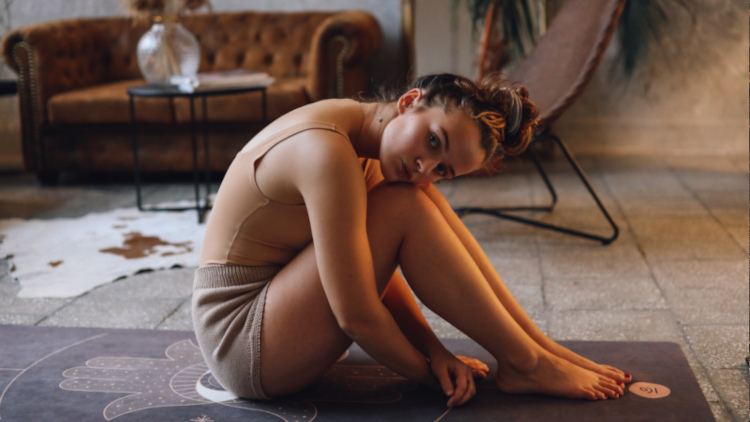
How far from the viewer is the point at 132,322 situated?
1948 mm

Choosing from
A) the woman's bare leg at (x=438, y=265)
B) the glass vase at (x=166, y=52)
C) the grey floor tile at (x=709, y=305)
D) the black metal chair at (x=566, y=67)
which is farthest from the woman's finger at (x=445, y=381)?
the glass vase at (x=166, y=52)

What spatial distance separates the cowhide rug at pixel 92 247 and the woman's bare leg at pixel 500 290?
→ 4.29 feet

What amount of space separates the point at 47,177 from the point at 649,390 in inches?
133

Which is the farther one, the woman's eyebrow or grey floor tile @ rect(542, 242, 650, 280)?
grey floor tile @ rect(542, 242, 650, 280)

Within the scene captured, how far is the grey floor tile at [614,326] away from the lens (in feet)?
5.89

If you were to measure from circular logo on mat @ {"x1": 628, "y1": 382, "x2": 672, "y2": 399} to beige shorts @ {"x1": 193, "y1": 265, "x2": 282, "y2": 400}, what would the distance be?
75 centimetres

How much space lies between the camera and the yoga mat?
53.4 inches

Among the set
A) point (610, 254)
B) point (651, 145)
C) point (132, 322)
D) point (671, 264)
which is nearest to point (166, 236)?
point (132, 322)

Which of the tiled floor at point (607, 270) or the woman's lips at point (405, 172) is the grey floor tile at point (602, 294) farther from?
the woman's lips at point (405, 172)

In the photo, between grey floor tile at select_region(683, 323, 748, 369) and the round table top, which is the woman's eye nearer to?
grey floor tile at select_region(683, 323, 748, 369)

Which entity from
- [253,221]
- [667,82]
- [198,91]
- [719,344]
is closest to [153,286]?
[198,91]

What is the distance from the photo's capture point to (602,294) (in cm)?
212

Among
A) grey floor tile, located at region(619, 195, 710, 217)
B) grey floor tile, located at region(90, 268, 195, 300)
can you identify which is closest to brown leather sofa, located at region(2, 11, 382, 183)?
grey floor tile, located at region(90, 268, 195, 300)

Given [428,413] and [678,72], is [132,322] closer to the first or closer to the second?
[428,413]
